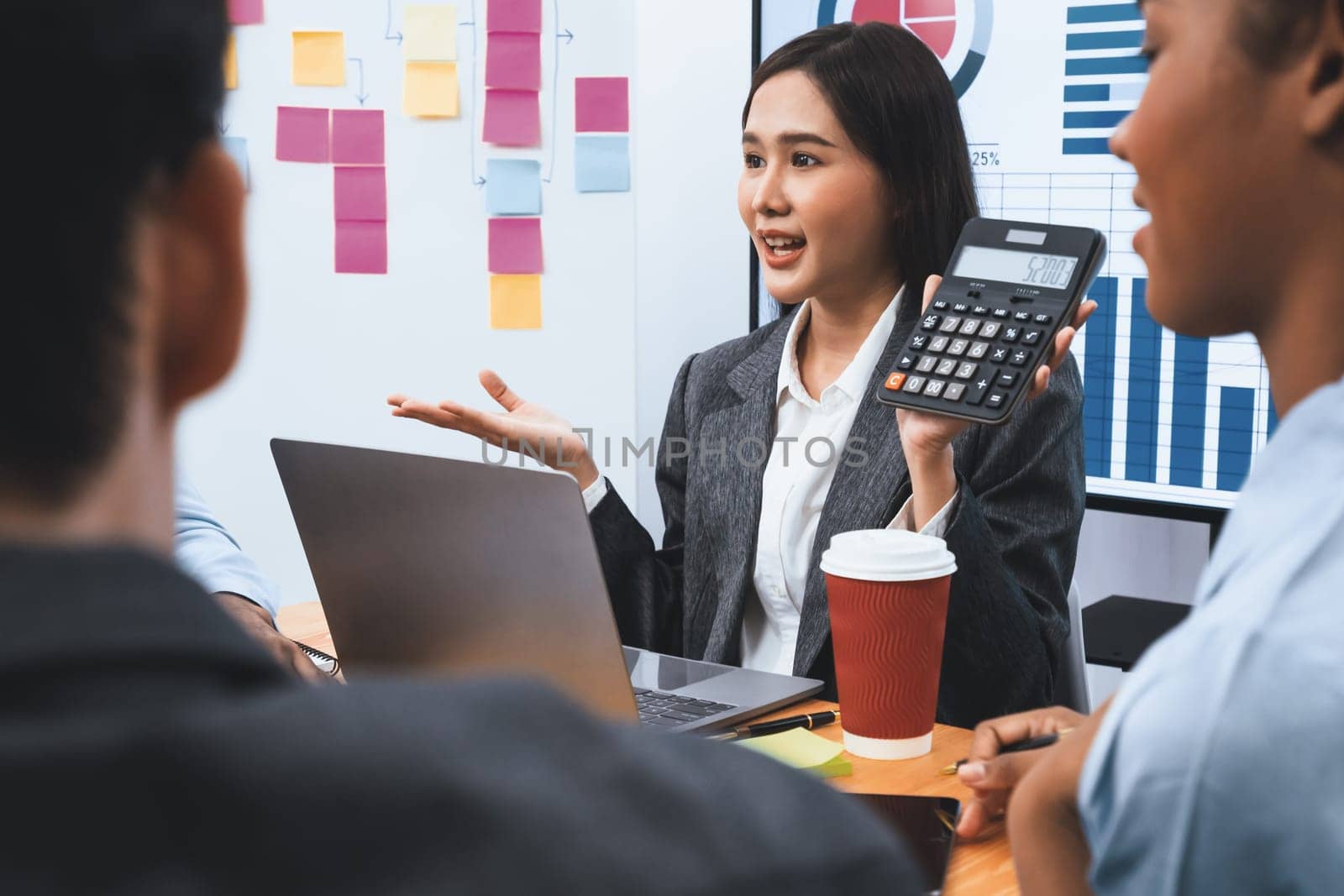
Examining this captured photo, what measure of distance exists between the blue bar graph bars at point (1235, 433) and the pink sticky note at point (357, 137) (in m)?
1.44

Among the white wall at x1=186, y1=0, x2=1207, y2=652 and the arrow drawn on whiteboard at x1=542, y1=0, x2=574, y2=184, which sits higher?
the arrow drawn on whiteboard at x1=542, y1=0, x2=574, y2=184

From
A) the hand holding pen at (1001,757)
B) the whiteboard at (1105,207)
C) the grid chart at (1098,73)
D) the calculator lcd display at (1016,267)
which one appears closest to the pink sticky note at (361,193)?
the whiteboard at (1105,207)

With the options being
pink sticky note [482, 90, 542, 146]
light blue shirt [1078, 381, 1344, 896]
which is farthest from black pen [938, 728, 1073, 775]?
pink sticky note [482, 90, 542, 146]

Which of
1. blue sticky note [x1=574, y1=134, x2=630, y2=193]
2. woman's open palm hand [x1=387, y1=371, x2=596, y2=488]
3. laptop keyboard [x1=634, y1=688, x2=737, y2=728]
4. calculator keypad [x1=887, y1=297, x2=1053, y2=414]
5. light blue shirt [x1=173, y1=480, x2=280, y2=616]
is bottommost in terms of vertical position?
laptop keyboard [x1=634, y1=688, x2=737, y2=728]

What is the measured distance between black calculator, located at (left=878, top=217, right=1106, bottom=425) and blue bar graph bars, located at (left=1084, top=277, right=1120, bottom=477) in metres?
0.85

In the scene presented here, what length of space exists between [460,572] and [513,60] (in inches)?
60.1

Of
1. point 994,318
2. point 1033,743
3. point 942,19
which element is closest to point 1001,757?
point 1033,743

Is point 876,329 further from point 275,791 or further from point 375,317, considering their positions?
point 275,791

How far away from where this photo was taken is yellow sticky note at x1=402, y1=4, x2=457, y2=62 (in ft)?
7.50

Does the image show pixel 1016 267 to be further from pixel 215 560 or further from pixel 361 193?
pixel 361 193

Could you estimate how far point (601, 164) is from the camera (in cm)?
234

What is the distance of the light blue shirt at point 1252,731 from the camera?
0.49m

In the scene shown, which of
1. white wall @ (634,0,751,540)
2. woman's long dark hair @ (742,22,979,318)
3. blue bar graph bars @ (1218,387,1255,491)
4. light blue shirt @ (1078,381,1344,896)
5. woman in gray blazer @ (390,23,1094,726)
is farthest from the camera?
white wall @ (634,0,751,540)

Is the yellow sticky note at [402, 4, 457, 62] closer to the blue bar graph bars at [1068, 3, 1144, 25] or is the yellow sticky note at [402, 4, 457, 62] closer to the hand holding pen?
the blue bar graph bars at [1068, 3, 1144, 25]
